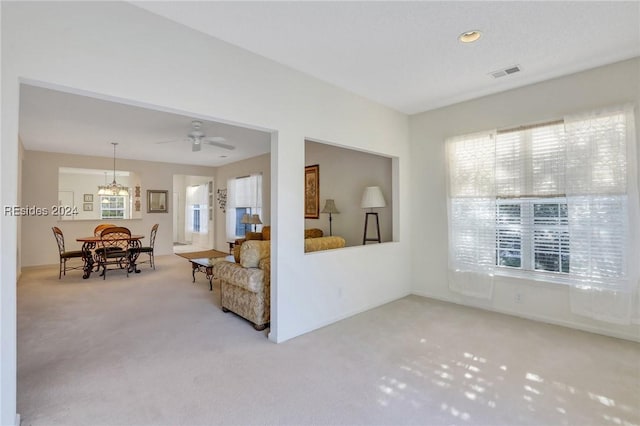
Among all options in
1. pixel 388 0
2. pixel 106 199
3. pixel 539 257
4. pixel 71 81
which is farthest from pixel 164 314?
pixel 106 199

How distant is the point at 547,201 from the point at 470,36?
221cm

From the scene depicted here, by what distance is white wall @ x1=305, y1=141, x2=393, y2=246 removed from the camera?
507 centimetres

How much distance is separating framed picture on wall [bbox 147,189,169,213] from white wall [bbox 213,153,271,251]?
1474mm

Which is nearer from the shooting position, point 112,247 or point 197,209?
point 112,247

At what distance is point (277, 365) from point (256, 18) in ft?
9.55

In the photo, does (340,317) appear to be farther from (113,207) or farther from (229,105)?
(113,207)

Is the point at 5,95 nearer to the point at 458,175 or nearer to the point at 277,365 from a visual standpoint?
the point at 277,365

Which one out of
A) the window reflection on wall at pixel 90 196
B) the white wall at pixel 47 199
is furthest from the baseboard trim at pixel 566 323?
the window reflection on wall at pixel 90 196

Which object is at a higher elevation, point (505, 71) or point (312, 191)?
point (505, 71)

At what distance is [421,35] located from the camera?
A: 2697 mm

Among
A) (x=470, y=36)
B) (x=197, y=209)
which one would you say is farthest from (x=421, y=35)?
(x=197, y=209)

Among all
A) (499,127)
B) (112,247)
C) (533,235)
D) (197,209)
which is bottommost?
(112,247)

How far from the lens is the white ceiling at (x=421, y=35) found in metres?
2.34

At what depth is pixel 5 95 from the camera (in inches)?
69.7
